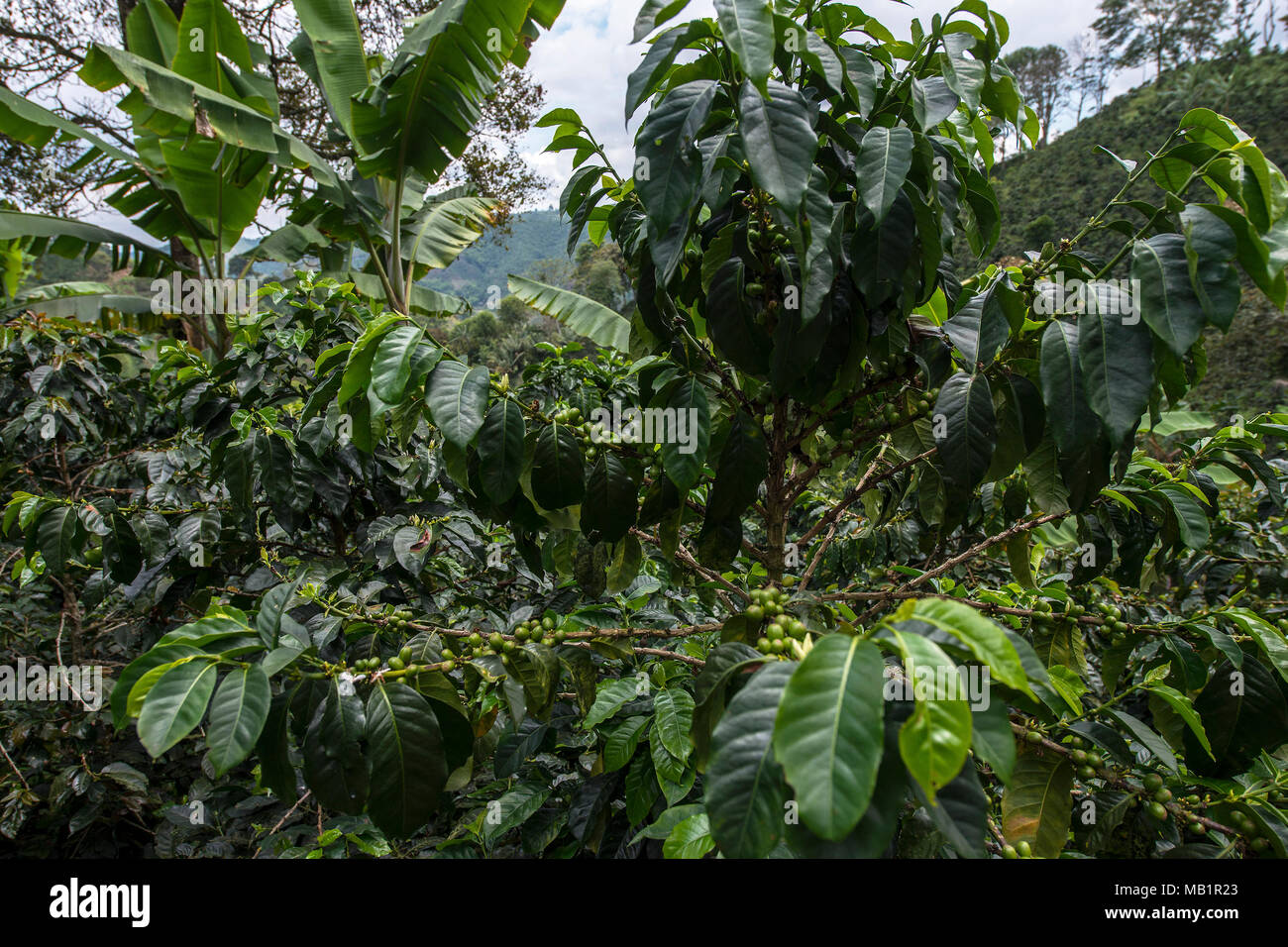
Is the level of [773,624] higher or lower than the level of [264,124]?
lower

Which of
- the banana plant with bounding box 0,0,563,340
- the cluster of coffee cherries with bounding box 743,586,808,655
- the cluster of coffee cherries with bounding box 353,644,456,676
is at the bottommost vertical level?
the cluster of coffee cherries with bounding box 353,644,456,676

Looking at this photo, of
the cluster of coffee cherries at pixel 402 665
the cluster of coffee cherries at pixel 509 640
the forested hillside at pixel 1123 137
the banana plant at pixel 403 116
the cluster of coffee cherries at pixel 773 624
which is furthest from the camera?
the forested hillside at pixel 1123 137

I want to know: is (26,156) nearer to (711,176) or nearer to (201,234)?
(201,234)

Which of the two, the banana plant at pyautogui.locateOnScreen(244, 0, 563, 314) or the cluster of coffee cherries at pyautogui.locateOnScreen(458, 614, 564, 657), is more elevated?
→ the banana plant at pyautogui.locateOnScreen(244, 0, 563, 314)

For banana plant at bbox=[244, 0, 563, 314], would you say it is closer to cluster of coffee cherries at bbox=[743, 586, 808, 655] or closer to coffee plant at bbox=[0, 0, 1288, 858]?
coffee plant at bbox=[0, 0, 1288, 858]

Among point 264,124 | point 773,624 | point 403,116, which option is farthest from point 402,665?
point 264,124

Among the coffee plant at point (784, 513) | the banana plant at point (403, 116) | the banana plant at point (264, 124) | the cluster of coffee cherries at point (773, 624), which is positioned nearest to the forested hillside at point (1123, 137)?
the banana plant at point (403, 116)

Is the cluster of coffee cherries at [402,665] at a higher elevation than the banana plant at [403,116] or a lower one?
lower

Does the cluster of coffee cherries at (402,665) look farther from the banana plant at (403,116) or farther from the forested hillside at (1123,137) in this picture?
the forested hillside at (1123,137)

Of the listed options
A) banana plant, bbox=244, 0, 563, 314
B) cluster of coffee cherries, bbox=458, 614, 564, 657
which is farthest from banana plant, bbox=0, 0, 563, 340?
cluster of coffee cherries, bbox=458, 614, 564, 657

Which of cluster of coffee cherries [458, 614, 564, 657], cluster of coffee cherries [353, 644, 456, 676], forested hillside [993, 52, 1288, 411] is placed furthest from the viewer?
forested hillside [993, 52, 1288, 411]

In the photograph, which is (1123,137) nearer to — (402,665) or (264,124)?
(264,124)

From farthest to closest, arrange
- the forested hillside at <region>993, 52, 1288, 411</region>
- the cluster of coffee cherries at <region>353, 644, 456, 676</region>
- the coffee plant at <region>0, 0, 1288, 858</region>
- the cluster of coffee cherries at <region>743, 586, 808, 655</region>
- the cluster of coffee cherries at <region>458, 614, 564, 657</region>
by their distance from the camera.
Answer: the forested hillside at <region>993, 52, 1288, 411</region> < the cluster of coffee cherries at <region>458, 614, 564, 657</region> < the cluster of coffee cherries at <region>353, 644, 456, 676</region> < the cluster of coffee cherries at <region>743, 586, 808, 655</region> < the coffee plant at <region>0, 0, 1288, 858</region>
